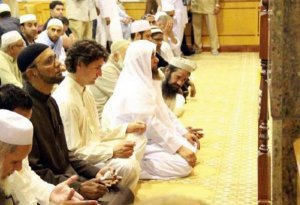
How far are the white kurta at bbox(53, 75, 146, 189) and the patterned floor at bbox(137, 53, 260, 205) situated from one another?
0.26 m

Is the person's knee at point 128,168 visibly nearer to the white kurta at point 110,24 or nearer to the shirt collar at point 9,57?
the shirt collar at point 9,57

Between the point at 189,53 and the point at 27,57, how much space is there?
788 cm

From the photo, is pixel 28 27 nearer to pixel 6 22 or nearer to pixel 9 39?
pixel 6 22

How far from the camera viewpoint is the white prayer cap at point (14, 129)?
213 centimetres

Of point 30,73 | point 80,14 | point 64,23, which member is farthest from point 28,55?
point 80,14

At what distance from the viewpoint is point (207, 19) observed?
1089 centimetres

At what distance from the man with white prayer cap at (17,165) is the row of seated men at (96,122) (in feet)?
0.04

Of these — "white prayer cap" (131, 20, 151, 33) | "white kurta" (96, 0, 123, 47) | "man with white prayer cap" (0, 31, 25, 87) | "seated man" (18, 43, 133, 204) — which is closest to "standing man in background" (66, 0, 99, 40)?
"white kurta" (96, 0, 123, 47)

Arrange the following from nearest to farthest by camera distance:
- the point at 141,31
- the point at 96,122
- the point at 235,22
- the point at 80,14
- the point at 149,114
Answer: the point at 96,122, the point at 149,114, the point at 141,31, the point at 80,14, the point at 235,22

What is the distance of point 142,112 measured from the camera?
14.2 feet

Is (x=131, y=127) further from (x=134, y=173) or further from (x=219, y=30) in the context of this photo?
(x=219, y=30)

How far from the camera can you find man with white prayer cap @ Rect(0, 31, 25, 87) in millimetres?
5492

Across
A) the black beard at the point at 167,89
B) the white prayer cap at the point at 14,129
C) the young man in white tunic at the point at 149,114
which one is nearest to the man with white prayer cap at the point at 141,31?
the black beard at the point at 167,89

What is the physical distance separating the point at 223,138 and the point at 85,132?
2.08 metres
